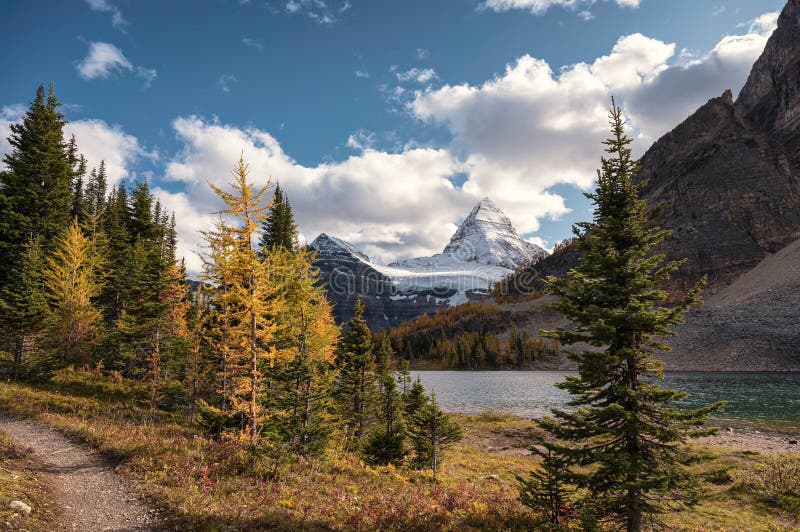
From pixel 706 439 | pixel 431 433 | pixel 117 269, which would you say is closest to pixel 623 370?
pixel 431 433

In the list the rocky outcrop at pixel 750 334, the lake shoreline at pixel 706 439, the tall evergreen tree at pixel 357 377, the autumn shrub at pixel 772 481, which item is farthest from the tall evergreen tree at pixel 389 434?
the rocky outcrop at pixel 750 334

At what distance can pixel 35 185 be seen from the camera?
35.7 meters

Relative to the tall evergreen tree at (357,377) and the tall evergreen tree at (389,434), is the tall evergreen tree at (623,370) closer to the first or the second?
the tall evergreen tree at (389,434)

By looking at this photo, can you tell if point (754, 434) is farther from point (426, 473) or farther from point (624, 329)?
point (624, 329)

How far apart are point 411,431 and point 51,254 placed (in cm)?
3628

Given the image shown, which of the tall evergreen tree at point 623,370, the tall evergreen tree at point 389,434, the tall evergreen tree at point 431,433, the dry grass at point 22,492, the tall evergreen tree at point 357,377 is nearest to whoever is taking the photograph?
the dry grass at point 22,492

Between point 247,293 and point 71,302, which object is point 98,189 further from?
point 247,293

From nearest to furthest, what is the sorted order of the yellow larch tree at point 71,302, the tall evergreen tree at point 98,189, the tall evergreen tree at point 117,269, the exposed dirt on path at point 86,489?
1. the exposed dirt on path at point 86,489
2. the yellow larch tree at point 71,302
3. the tall evergreen tree at point 117,269
4. the tall evergreen tree at point 98,189

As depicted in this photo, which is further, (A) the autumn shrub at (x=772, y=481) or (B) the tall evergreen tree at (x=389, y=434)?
(B) the tall evergreen tree at (x=389, y=434)

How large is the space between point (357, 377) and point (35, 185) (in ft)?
120

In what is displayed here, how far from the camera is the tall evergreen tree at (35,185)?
108 feet

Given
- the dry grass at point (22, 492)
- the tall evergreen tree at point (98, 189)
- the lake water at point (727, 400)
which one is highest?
the tall evergreen tree at point (98, 189)

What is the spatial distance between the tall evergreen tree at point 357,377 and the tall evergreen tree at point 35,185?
29967mm

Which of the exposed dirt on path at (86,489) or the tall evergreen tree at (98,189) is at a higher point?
the tall evergreen tree at (98,189)
